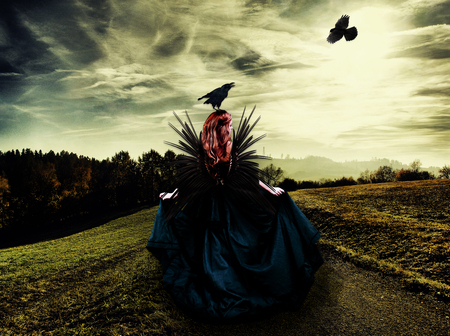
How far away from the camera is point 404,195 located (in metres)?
10.5

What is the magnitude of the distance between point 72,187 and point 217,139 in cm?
3495

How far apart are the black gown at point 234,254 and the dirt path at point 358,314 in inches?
6.9

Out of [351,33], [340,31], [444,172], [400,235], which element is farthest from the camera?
[444,172]

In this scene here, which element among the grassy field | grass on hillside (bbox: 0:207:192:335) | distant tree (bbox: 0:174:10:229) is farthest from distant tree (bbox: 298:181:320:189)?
distant tree (bbox: 0:174:10:229)

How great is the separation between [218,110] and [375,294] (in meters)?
4.21

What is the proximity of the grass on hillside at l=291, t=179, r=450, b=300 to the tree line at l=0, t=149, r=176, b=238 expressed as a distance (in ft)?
63.7

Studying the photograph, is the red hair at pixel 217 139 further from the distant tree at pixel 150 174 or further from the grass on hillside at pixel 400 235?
the distant tree at pixel 150 174

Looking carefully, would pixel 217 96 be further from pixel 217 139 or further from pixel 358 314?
pixel 358 314

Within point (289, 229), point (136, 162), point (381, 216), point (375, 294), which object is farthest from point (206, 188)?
point (136, 162)

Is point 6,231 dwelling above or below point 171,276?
below

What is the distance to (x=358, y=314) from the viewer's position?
3311mm

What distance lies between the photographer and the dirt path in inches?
117

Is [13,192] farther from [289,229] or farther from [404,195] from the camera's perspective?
[404,195]

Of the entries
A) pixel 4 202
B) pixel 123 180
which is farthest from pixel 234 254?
pixel 4 202
